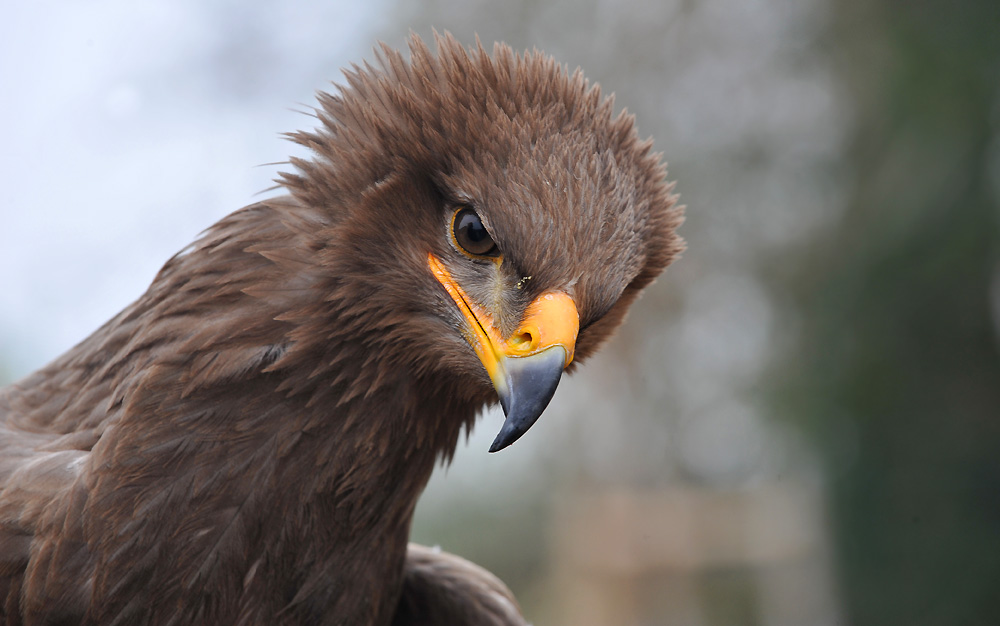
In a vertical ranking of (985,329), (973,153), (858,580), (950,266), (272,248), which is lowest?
(858,580)

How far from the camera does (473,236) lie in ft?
6.00

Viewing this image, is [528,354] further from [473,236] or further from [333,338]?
[333,338]

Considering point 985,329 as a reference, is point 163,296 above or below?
above

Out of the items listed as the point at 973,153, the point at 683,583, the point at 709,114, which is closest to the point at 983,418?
the point at 973,153

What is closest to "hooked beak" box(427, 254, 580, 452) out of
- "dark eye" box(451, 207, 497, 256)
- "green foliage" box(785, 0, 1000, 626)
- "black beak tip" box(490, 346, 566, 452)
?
"black beak tip" box(490, 346, 566, 452)

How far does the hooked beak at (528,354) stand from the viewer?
64.2 inches

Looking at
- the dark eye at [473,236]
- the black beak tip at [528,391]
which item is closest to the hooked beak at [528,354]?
the black beak tip at [528,391]

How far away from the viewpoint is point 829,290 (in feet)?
23.1

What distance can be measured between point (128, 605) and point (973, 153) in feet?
21.8

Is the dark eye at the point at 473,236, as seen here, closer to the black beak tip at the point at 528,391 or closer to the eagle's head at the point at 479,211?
the eagle's head at the point at 479,211

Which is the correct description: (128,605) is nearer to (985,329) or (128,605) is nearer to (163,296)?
(163,296)

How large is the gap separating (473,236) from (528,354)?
31cm

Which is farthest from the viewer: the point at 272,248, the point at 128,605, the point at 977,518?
the point at 977,518

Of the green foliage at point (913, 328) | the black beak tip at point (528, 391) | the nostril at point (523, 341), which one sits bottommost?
the green foliage at point (913, 328)
